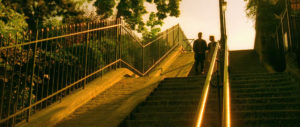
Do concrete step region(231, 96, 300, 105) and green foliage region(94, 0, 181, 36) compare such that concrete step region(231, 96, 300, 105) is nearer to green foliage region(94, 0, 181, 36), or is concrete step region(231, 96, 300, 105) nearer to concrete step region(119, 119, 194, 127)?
concrete step region(119, 119, 194, 127)

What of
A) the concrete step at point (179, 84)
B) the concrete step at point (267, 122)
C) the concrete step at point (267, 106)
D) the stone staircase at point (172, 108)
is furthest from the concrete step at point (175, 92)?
the concrete step at point (267, 122)

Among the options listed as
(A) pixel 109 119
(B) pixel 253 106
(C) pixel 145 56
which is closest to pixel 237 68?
(C) pixel 145 56

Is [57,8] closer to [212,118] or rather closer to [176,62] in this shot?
[176,62]

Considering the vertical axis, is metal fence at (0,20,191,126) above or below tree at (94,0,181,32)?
below

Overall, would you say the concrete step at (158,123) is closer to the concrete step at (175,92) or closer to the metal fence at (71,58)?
the metal fence at (71,58)

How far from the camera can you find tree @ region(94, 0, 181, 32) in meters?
20.3

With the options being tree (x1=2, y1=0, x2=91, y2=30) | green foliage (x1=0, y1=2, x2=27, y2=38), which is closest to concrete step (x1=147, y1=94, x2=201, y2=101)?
green foliage (x1=0, y1=2, x2=27, y2=38)

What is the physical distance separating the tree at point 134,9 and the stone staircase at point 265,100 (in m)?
14.4

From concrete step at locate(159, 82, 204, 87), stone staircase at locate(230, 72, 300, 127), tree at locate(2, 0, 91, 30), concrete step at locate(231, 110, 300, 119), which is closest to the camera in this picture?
stone staircase at locate(230, 72, 300, 127)

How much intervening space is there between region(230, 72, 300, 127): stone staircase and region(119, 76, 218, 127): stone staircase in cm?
44

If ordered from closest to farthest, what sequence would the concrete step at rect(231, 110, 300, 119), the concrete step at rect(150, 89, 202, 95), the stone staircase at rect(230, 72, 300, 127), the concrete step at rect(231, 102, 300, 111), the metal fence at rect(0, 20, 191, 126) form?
the stone staircase at rect(230, 72, 300, 127) → the concrete step at rect(231, 110, 300, 119) → the concrete step at rect(231, 102, 300, 111) → the metal fence at rect(0, 20, 191, 126) → the concrete step at rect(150, 89, 202, 95)

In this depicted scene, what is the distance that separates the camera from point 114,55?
759 cm

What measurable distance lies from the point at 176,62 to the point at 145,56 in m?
3.34

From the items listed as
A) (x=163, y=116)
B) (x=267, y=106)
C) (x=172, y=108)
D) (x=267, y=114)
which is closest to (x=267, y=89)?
(x=267, y=106)
